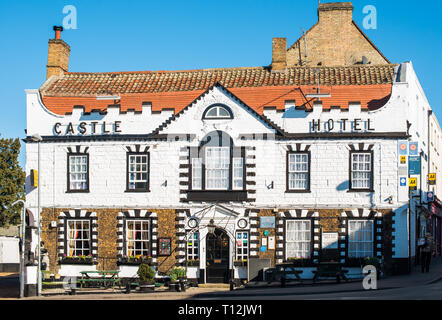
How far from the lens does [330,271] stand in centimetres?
3112

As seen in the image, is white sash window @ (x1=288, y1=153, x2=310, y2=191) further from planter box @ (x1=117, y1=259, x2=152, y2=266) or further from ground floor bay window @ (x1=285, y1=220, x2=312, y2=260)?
planter box @ (x1=117, y1=259, x2=152, y2=266)

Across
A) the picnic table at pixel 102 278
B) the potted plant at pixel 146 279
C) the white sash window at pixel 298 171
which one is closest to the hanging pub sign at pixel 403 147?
the white sash window at pixel 298 171

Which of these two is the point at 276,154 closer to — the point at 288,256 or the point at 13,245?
the point at 288,256

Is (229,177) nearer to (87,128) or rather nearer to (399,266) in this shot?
(87,128)

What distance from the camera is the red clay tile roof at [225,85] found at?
34062 millimetres

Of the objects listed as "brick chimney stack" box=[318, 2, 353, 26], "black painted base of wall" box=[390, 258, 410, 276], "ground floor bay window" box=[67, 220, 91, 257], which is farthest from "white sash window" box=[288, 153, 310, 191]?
"brick chimney stack" box=[318, 2, 353, 26]

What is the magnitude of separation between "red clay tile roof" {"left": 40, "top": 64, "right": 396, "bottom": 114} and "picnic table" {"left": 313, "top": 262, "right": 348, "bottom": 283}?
26.6 feet

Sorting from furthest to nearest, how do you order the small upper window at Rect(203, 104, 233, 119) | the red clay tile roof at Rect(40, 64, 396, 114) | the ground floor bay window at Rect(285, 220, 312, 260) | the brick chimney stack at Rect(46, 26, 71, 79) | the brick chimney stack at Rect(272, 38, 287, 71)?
the brick chimney stack at Rect(46, 26, 71, 79) < the brick chimney stack at Rect(272, 38, 287, 71) < the red clay tile roof at Rect(40, 64, 396, 114) < the small upper window at Rect(203, 104, 233, 119) < the ground floor bay window at Rect(285, 220, 312, 260)

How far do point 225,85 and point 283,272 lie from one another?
11.4 m

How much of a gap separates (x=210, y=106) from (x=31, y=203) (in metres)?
10.9

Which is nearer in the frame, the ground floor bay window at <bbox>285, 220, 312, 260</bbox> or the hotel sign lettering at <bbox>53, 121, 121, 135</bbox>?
the ground floor bay window at <bbox>285, 220, 312, 260</bbox>

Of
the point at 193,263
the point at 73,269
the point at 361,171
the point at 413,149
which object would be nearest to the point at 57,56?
the point at 73,269

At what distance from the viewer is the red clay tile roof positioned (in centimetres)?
3406

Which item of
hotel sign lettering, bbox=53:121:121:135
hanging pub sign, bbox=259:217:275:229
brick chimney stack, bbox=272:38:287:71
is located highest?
brick chimney stack, bbox=272:38:287:71
